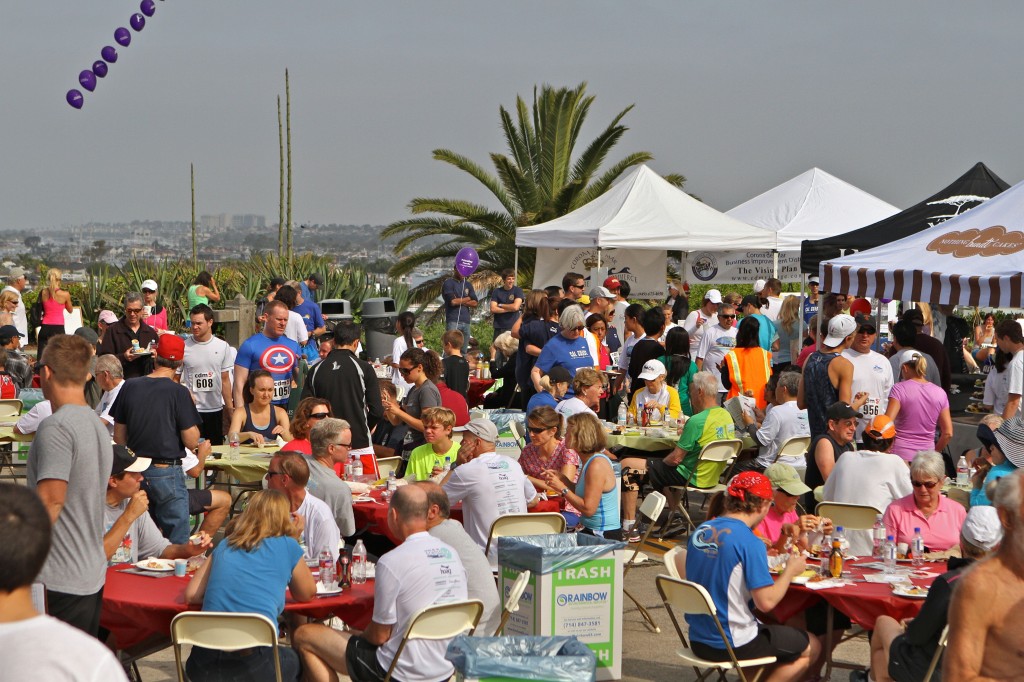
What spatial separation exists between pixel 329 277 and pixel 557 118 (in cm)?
642

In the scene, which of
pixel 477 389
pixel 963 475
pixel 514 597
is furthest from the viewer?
pixel 477 389

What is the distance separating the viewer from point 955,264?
9852mm

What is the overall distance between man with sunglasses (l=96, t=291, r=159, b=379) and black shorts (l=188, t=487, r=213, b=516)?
10.6ft

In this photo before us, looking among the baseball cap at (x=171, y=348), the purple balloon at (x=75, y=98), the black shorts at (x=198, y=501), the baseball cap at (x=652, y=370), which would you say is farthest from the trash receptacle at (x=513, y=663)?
the purple balloon at (x=75, y=98)

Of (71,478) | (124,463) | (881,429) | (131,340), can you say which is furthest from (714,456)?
(131,340)

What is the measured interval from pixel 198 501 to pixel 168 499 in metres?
0.84

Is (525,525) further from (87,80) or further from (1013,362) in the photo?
(87,80)

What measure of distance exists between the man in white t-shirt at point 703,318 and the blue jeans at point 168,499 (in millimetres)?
7394

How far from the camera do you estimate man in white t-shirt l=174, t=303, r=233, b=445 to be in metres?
9.96

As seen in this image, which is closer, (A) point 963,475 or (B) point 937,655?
(B) point 937,655

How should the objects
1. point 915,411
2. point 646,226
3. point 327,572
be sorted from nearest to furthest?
point 327,572 → point 915,411 → point 646,226

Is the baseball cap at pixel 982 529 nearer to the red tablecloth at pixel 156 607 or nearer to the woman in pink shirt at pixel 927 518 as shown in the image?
the woman in pink shirt at pixel 927 518

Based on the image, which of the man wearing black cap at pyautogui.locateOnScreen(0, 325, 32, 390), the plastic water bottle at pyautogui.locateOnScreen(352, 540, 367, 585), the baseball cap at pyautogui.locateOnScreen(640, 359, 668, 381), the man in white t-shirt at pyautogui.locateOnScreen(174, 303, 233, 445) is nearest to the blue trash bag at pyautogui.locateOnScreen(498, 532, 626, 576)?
the plastic water bottle at pyautogui.locateOnScreen(352, 540, 367, 585)

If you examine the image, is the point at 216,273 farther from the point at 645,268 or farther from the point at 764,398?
the point at 764,398
